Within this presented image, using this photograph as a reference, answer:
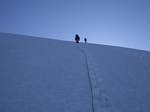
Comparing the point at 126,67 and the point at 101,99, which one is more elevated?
the point at 126,67

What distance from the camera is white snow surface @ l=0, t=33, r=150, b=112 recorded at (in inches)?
276

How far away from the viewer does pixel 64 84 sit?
834 centimetres

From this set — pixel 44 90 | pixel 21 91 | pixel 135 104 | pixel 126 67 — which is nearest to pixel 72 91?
pixel 44 90

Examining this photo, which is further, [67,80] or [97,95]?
[67,80]

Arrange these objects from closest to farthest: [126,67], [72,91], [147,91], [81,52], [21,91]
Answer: [21,91] → [72,91] → [147,91] → [126,67] → [81,52]

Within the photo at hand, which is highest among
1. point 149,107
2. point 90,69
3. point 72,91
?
point 90,69

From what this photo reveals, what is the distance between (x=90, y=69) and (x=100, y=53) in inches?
137

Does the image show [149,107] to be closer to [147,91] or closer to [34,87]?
[147,91]

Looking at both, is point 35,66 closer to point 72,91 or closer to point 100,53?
point 72,91

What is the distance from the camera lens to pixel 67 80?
28.6 ft

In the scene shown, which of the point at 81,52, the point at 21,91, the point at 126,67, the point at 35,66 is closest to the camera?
the point at 21,91

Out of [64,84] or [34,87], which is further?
[64,84]

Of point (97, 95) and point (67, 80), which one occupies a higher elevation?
point (67, 80)

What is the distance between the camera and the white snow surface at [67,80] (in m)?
7.00
